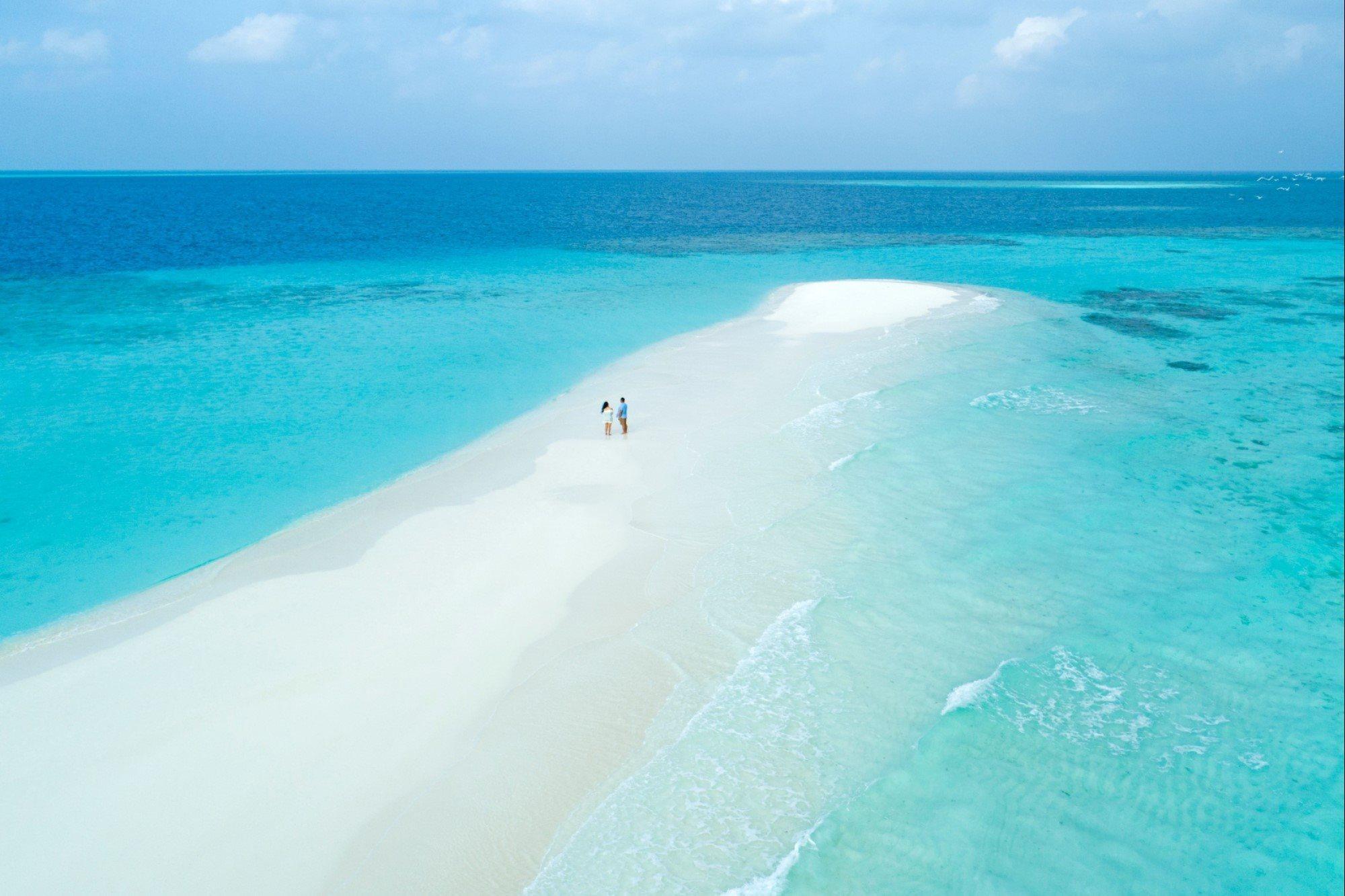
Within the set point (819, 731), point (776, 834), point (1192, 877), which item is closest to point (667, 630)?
point (819, 731)

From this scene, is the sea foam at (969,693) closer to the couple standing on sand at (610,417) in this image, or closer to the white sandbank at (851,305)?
the couple standing on sand at (610,417)

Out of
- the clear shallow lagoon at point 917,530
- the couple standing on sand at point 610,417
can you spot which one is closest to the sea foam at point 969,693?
the clear shallow lagoon at point 917,530

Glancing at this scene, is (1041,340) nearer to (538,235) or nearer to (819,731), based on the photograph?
(819,731)

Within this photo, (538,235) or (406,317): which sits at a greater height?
(538,235)

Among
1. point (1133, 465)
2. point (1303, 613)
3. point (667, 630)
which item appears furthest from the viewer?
point (1133, 465)

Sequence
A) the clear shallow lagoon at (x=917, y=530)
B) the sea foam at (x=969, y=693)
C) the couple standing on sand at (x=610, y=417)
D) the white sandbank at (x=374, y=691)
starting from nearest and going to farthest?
the white sandbank at (x=374, y=691)
the clear shallow lagoon at (x=917, y=530)
the sea foam at (x=969, y=693)
the couple standing on sand at (x=610, y=417)

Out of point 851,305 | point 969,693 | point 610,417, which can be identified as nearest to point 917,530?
point 969,693
